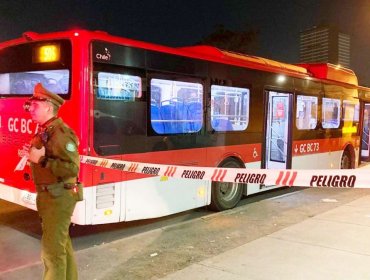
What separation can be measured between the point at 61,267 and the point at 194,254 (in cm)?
242

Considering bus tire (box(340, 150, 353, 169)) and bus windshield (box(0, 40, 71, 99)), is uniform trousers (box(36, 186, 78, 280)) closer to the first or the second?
bus windshield (box(0, 40, 71, 99))

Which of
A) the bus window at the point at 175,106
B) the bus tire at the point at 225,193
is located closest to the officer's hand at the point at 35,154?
the bus window at the point at 175,106

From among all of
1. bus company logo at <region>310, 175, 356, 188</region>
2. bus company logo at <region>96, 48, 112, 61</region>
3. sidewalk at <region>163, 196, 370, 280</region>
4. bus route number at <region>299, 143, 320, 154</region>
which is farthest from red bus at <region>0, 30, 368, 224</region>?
bus company logo at <region>310, 175, 356, 188</region>

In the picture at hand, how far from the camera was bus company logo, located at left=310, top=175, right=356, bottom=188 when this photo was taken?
3.96 m

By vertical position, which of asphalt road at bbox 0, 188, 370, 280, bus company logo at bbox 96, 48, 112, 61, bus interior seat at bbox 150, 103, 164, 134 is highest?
bus company logo at bbox 96, 48, 112, 61

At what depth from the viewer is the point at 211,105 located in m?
7.82

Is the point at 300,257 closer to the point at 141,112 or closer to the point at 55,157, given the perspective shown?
the point at 141,112

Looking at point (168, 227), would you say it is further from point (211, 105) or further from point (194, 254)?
point (211, 105)

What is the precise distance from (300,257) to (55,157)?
3.49 meters

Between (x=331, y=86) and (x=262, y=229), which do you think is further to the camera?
(x=331, y=86)

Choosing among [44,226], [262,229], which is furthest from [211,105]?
[44,226]

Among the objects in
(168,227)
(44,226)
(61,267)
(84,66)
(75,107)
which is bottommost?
(168,227)

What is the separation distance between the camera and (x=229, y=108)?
823cm

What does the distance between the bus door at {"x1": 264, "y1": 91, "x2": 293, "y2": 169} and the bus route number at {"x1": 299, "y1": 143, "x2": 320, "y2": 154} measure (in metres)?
0.41
